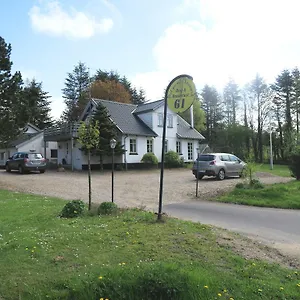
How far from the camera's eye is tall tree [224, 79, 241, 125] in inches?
2229

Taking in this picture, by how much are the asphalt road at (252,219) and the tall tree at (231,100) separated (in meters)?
46.8

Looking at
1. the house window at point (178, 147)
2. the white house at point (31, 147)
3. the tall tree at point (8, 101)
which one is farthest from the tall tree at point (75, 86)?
the tall tree at point (8, 101)

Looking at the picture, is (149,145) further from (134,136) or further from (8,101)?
(8,101)

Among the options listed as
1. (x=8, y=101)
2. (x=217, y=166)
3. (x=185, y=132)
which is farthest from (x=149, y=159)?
(x=8, y=101)

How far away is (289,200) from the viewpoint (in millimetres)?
11328

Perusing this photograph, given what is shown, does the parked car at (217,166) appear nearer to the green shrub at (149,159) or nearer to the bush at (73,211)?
the green shrub at (149,159)

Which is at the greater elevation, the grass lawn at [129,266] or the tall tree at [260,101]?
the tall tree at [260,101]

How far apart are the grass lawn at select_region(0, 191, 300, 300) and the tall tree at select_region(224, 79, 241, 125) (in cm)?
5180

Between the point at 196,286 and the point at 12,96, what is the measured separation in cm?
1684

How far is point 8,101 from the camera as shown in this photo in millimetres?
17797

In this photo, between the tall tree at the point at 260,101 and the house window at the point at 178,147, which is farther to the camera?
the tall tree at the point at 260,101

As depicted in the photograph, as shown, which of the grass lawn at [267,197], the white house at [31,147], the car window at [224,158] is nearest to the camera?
the grass lawn at [267,197]

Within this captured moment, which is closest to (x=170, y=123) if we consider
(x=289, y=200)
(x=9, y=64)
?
(x=9, y=64)

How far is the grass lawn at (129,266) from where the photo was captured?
145 inches
